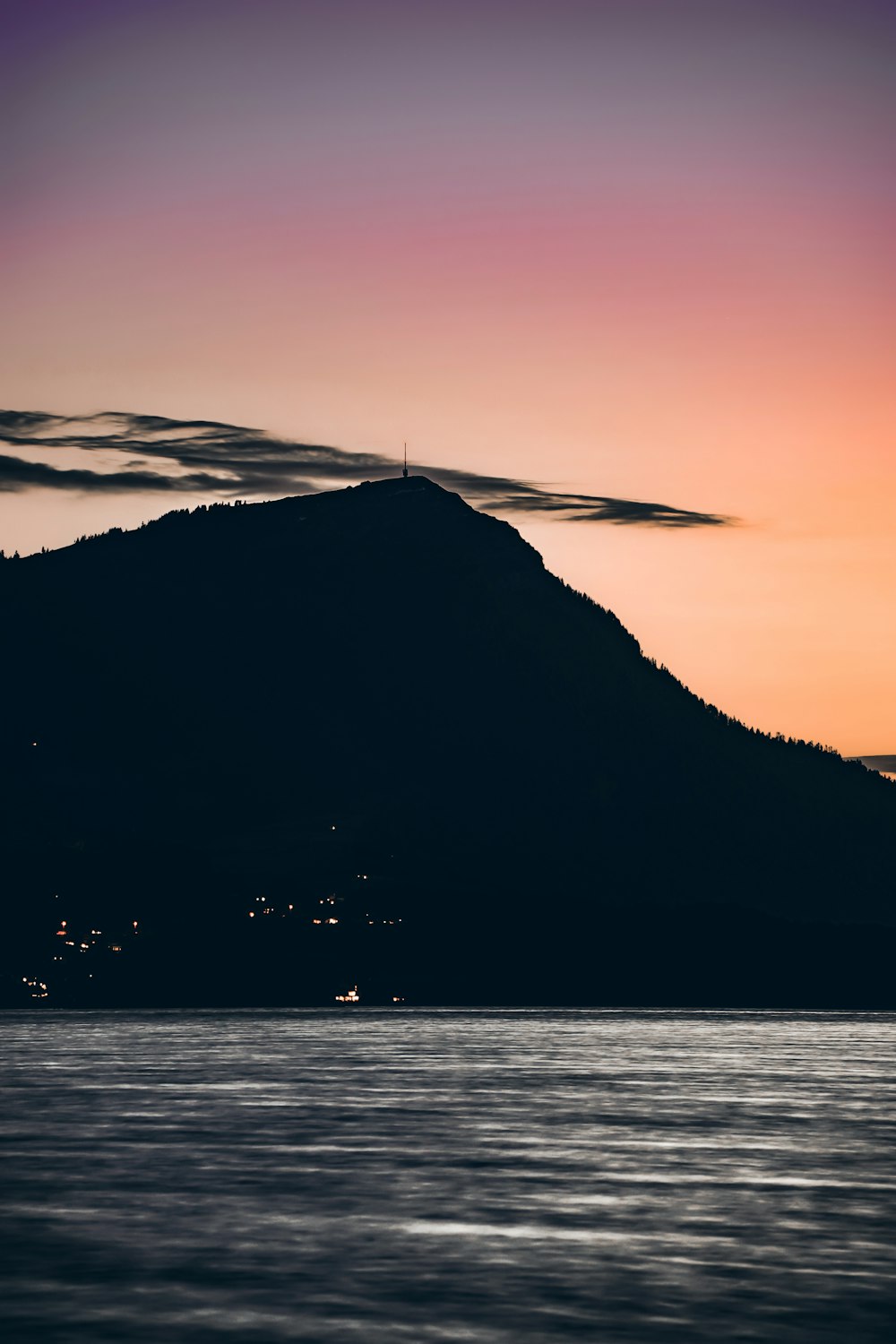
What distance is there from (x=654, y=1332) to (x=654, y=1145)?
51550 millimetres

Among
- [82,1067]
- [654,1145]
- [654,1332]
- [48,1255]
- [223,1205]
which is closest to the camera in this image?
[654,1332]

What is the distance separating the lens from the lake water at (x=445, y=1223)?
124 feet

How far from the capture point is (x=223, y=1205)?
2312 inches

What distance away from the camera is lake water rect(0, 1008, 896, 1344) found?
1491 inches

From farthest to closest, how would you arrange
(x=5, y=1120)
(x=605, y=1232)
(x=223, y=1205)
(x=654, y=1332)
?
(x=5, y=1120) < (x=223, y=1205) < (x=605, y=1232) < (x=654, y=1332)

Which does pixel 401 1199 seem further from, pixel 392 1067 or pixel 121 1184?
pixel 392 1067

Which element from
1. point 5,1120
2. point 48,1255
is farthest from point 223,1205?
point 5,1120

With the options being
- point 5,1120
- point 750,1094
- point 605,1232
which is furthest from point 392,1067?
point 605,1232

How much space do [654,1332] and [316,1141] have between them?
53376 mm

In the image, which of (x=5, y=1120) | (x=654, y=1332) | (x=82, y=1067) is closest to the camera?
(x=654, y=1332)

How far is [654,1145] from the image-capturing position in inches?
3413

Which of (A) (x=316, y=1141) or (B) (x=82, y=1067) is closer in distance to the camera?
(A) (x=316, y=1141)

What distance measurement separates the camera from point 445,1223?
5478cm

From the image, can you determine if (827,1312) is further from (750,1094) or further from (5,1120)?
(750,1094)
